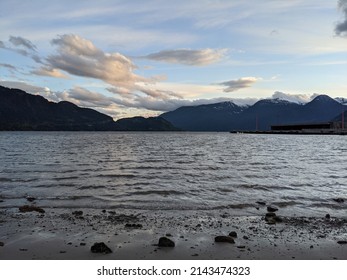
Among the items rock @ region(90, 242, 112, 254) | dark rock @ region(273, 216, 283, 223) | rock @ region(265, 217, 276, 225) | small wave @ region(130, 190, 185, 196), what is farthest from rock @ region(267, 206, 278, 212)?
rock @ region(90, 242, 112, 254)

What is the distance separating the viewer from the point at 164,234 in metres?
14.7

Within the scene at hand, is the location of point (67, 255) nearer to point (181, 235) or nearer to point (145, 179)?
point (181, 235)

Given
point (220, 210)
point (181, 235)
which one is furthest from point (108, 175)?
point (181, 235)

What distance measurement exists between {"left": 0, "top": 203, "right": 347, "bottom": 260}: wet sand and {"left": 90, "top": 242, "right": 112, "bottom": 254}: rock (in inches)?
7.2

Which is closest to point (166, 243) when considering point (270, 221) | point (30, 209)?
point (270, 221)

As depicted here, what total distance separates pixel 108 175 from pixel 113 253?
23.3 metres

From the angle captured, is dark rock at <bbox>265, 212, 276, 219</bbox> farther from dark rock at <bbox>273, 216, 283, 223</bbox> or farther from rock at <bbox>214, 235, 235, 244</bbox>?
rock at <bbox>214, 235, 235, 244</bbox>

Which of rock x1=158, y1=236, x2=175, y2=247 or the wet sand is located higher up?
rock x1=158, y1=236, x2=175, y2=247

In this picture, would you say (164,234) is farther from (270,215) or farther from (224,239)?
(270,215)

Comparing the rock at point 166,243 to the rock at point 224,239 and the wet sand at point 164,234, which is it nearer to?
the wet sand at point 164,234

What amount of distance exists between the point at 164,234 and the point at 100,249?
3.54 meters

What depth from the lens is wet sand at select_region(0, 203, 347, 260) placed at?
1206 cm

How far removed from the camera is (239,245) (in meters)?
13.1

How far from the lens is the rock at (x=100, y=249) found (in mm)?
11922
